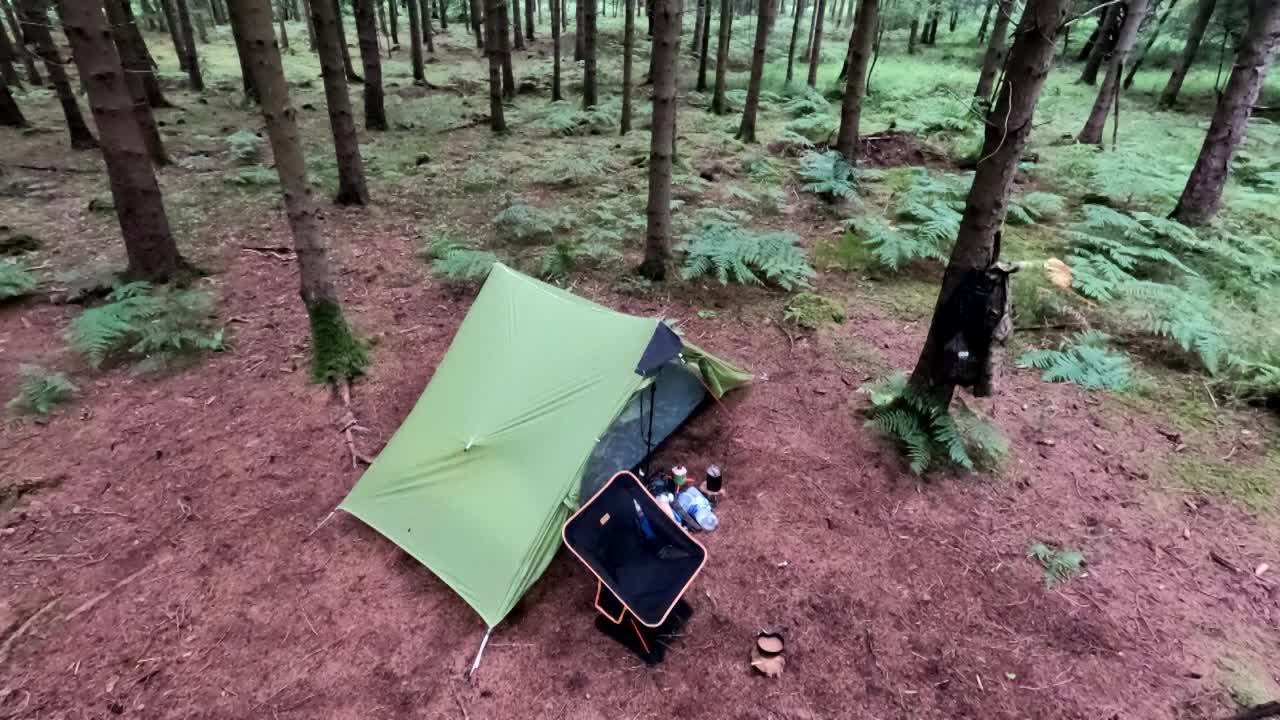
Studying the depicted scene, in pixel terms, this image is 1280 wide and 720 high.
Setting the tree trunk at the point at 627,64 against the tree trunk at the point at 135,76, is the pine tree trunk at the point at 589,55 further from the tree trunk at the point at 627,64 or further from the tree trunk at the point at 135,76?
the tree trunk at the point at 135,76

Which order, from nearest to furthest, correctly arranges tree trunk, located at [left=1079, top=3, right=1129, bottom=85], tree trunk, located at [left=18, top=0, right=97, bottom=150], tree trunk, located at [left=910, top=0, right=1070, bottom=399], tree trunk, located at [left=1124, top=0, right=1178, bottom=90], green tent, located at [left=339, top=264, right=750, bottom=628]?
tree trunk, located at [left=910, top=0, right=1070, bottom=399]
green tent, located at [left=339, top=264, right=750, bottom=628]
tree trunk, located at [left=18, top=0, right=97, bottom=150]
tree trunk, located at [left=1079, top=3, right=1129, bottom=85]
tree trunk, located at [left=1124, top=0, right=1178, bottom=90]

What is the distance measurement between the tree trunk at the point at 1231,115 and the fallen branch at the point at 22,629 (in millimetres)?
12169

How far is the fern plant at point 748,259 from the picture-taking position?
7.15m

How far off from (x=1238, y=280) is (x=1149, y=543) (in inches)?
187

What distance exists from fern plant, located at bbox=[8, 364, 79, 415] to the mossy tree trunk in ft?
6.36

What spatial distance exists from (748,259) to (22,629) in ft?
22.8

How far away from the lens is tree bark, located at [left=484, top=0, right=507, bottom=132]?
12.8 m

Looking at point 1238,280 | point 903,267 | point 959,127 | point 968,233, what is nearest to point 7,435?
point 968,233

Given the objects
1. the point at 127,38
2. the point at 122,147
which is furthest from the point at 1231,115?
the point at 127,38

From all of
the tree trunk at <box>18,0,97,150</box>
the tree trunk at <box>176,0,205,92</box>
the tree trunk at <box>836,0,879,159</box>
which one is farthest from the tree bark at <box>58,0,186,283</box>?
the tree trunk at <box>176,0,205,92</box>

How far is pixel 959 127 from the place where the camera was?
12.4m

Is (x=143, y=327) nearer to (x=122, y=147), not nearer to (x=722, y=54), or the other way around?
(x=122, y=147)

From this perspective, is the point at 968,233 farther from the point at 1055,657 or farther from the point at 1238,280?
the point at 1238,280

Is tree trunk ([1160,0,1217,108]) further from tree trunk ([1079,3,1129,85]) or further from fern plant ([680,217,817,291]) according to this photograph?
fern plant ([680,217,817,291])
